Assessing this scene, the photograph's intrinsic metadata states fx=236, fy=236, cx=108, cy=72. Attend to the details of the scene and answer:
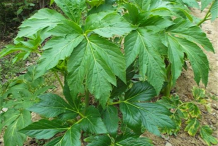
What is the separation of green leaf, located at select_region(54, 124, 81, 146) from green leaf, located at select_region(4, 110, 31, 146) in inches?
12.6

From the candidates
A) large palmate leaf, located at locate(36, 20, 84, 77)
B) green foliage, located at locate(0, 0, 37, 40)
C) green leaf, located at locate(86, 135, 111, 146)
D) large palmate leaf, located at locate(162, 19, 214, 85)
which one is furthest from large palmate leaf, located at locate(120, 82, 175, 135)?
green foliage, located at locate(0, 0, 37, 40)

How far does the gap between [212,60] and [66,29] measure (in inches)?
83.9

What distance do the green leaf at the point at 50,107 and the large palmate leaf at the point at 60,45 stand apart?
328 mm

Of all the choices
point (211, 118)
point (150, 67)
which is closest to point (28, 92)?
point (150, 67)

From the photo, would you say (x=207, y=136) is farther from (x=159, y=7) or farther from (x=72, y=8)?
(x=72, y=8)

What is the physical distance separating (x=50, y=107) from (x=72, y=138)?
240 mm

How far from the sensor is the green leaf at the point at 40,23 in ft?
3.92

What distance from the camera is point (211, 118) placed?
6.79 feet

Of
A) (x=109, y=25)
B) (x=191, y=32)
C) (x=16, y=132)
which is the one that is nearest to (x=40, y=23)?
(x=109, y=25)

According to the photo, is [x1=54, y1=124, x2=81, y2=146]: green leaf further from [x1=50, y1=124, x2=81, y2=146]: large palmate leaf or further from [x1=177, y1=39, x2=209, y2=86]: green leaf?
[x1=177, y1=39, x2=209, y2=86]: green leaf

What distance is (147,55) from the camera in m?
1.14

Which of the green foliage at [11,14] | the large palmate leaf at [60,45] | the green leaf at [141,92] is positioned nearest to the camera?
the large palmate leaf at [60,45]

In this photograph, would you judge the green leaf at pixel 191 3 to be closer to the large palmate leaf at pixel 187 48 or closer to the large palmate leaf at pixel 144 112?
the large palmate leaf at pixel 187 48

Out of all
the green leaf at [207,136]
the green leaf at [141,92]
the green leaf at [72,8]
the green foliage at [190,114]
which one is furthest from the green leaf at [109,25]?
the green leaf at [207,136]
